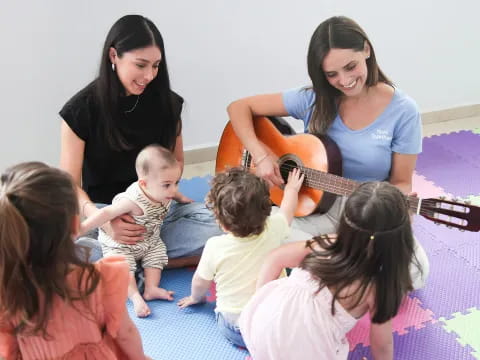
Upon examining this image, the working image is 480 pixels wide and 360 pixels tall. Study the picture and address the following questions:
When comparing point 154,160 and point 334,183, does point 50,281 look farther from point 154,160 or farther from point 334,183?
point 334,183

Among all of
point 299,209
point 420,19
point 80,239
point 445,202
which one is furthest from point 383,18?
point 80,239

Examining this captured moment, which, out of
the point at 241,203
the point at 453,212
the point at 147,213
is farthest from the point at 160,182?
the point at 453,212

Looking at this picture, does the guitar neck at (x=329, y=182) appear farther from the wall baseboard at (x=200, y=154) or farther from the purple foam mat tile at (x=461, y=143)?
the purple foam mat tile at (x=461, y=143)

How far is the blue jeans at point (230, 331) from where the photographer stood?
158 centimetres

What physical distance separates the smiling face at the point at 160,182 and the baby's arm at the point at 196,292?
30cm

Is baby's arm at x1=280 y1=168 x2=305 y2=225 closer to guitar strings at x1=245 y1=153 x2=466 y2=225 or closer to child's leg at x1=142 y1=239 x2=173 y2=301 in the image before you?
guitar strings at x1=245 y1=153 x2=466 y2=225

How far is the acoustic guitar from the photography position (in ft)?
4.65

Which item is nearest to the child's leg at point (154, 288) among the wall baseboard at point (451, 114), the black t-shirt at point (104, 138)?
the black t-shirt at point (104, 138)

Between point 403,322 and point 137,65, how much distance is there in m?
1.26

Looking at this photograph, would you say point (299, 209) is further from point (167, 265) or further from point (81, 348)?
point (81, 348)

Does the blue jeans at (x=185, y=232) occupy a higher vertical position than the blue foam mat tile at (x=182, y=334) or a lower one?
higher

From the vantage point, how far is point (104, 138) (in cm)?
184

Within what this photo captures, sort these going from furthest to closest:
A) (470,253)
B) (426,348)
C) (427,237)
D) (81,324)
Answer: (427,237) → (470,253) → (426,348) → (81,324)

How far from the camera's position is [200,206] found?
204 centimetres
